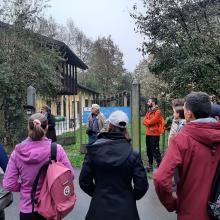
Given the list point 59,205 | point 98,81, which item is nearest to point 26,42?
point 59,205

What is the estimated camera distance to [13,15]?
18750mm

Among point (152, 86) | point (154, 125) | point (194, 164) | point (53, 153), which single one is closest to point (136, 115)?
point (154, 125)

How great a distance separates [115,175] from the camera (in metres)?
4.18

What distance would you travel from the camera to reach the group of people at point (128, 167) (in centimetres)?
384

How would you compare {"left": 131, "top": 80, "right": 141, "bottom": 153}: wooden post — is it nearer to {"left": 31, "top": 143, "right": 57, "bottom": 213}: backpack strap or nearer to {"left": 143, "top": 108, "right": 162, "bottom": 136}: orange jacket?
{"left": 143, "top": 108, "right": 162, "bottom": 136}: orange jacket

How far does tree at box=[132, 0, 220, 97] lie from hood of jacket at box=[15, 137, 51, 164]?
30.1ft

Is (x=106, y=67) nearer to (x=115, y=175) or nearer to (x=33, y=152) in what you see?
(x=33, y=152)

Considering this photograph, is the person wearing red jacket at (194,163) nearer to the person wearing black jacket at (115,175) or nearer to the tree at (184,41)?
the person wearing black jacket at (115,175)

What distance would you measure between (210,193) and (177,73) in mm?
10353

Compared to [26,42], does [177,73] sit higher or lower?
lower

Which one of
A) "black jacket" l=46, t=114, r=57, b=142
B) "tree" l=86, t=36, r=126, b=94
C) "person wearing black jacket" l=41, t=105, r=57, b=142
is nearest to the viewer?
"person wearing black jacket" l=41, t=105, r=57, b=142

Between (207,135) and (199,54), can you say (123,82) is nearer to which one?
(199,54)

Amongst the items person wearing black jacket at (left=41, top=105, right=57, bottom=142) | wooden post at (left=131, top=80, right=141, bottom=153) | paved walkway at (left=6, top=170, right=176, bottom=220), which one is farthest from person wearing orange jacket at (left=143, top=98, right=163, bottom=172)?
person wearing black jacket at (left=41, top=105, right=57, bottom=142)

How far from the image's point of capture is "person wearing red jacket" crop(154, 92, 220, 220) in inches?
150
